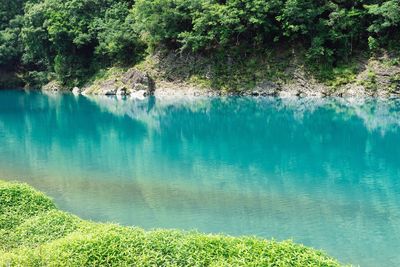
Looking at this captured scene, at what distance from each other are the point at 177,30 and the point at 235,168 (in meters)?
25.6

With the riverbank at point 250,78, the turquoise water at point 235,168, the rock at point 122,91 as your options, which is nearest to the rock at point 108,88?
the riverbank at point 250,78

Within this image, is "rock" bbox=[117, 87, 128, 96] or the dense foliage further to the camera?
"rock" bbox=[117, 87, 128, 96]

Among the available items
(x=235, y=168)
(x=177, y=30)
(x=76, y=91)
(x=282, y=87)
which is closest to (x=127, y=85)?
(x=177, y=30)

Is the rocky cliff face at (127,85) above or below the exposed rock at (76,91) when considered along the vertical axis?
above

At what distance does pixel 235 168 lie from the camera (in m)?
17.3

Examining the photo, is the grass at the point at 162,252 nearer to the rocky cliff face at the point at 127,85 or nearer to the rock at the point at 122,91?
the rocky cliff face at the point at 127,85

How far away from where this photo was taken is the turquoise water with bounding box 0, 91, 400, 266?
11.8 metres

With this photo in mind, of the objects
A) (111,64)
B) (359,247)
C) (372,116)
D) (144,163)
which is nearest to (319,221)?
(359,247)

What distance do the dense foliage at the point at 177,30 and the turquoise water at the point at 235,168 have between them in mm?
6051

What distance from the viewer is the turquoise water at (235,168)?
38.5 feet

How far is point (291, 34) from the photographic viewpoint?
3694cm

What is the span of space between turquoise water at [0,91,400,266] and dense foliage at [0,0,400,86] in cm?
605

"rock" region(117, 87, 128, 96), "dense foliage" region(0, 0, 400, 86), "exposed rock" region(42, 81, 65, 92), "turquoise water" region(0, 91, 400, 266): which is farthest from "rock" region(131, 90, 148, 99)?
"exposed rock" region(42, 81, 65, 92)

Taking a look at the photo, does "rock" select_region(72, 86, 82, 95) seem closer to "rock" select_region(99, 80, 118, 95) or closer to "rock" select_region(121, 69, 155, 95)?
"rock" select_region(99, 80, 118, 95)
